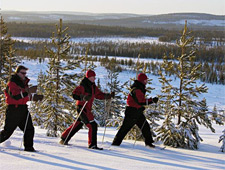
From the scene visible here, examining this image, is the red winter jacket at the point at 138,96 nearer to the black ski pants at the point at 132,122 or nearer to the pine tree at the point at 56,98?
the black ski pants at the point at 132,122

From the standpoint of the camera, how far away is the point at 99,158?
644 cm

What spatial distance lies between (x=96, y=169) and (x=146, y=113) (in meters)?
5.36

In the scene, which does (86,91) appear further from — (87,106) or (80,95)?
(87,106)

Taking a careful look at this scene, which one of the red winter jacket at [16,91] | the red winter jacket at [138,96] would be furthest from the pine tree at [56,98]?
the red winter jacket at [16,91]

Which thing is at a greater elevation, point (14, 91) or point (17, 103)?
point (14, 91)

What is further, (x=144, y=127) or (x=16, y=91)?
(x=144, y=127)

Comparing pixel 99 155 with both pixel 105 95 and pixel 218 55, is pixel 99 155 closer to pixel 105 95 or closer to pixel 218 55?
pixel 105 95

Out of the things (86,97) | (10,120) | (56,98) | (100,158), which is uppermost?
(86,97)

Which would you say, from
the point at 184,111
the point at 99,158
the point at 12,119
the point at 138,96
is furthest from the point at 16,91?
the point at 184,111

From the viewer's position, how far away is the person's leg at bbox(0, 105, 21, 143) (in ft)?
21.9

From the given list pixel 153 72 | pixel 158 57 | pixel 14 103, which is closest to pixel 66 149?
pixel 14 103

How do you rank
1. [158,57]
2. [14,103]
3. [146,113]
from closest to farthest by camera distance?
[14,103], [146,113], [158,57]

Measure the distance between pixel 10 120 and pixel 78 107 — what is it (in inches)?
64.4

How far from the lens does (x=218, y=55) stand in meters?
94.3
